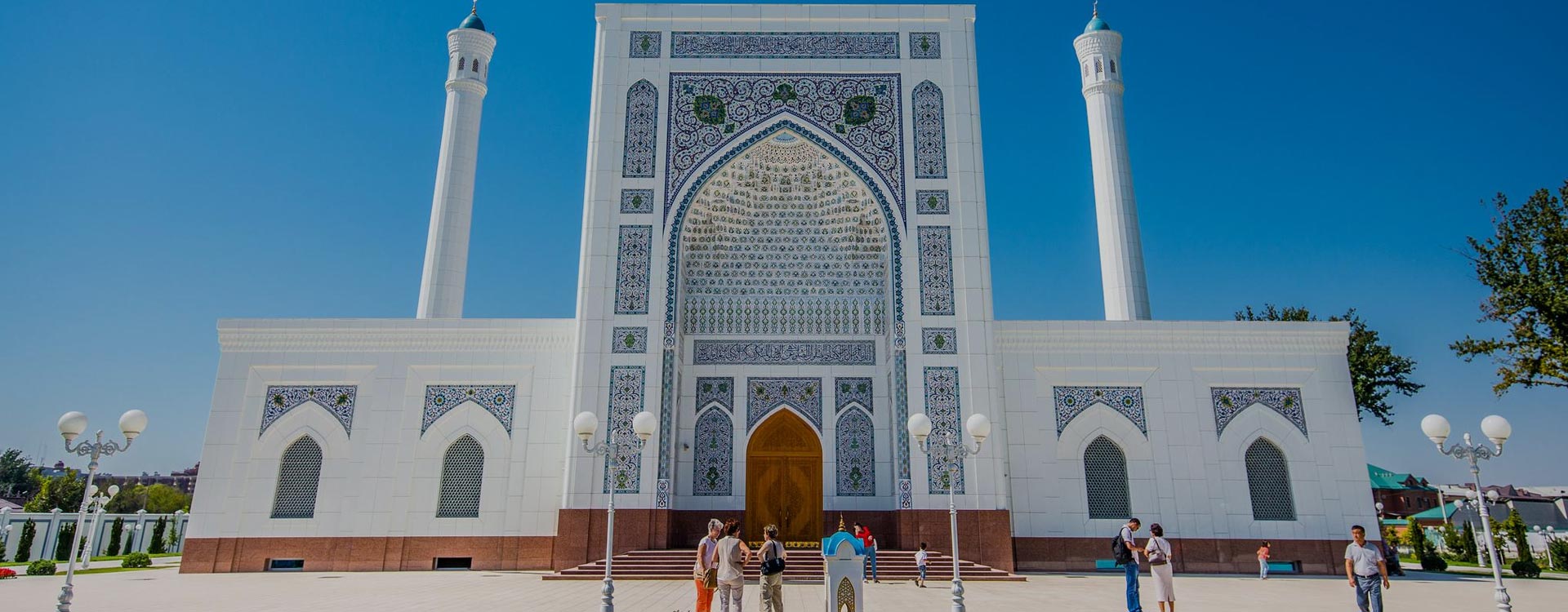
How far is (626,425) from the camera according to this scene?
9680mm

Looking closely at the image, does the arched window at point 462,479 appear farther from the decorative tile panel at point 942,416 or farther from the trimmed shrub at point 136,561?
the decorative tile panel at point 942,416

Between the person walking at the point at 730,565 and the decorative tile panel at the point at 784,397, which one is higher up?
the decorative tile panel at the point at 784,397

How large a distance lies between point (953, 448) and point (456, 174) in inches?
342

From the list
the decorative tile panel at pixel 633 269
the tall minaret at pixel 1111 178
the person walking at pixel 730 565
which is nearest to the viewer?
the person walking at pixel 730 565

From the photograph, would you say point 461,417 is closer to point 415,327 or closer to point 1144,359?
point 415,327

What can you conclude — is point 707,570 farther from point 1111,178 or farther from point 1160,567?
point 1111,178

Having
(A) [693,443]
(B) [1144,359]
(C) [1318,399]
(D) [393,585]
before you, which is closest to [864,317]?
(A) [693,443]

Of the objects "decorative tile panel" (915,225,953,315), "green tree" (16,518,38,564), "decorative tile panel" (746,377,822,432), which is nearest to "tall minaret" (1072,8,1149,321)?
"decorative tile panel" (915,225,953,315)

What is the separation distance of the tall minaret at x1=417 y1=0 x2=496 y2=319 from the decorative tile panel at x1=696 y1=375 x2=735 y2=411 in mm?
3664

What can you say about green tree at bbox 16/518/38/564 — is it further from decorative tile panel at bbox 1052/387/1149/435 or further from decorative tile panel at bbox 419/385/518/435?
decorative tile panel at bbox 1052/387/1149/435

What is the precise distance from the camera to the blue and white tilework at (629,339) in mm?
9938

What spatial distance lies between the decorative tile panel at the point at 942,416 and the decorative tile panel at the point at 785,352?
4.11 ft

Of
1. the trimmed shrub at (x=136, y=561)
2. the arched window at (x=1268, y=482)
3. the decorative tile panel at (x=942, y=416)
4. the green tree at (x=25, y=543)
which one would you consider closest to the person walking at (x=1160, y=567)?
the decorative tile panel at (x=942, y=416)

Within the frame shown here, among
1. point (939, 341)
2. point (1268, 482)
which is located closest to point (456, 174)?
point (939, 341)
